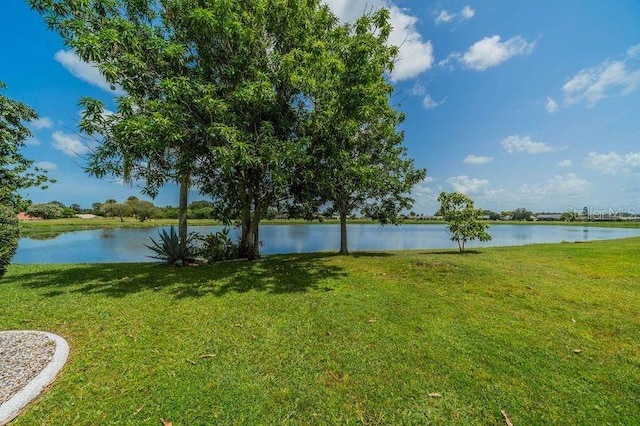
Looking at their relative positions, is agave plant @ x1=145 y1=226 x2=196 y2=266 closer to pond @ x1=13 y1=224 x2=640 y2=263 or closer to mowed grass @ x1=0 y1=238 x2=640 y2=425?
pond @ x1=13 y1=224 x2=640 y2=263

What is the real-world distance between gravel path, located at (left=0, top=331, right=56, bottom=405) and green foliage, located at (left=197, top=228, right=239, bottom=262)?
669 cm

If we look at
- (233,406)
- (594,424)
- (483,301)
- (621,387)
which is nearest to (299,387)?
(233,406)

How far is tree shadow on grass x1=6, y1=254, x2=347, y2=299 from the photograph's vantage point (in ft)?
22.0

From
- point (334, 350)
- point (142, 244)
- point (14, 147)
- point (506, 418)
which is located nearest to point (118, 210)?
point (142, 244)

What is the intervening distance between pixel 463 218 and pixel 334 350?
13982 mm

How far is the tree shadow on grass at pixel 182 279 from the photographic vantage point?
671 centimetres

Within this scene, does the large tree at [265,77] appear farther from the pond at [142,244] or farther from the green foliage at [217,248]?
the pond at [142,244]

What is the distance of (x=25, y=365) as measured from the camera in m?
3.44

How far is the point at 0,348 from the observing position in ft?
12.5

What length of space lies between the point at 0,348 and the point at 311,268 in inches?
280

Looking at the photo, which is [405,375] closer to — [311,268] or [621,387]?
[621,387]

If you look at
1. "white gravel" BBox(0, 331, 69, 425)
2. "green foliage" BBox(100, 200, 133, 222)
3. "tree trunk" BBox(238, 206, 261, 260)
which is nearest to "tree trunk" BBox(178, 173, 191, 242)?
"tree trunk" BBox(238, 206, 261, 260)

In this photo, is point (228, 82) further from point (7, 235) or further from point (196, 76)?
point (7, 235)

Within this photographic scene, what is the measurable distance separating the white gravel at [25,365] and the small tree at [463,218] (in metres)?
16.2
